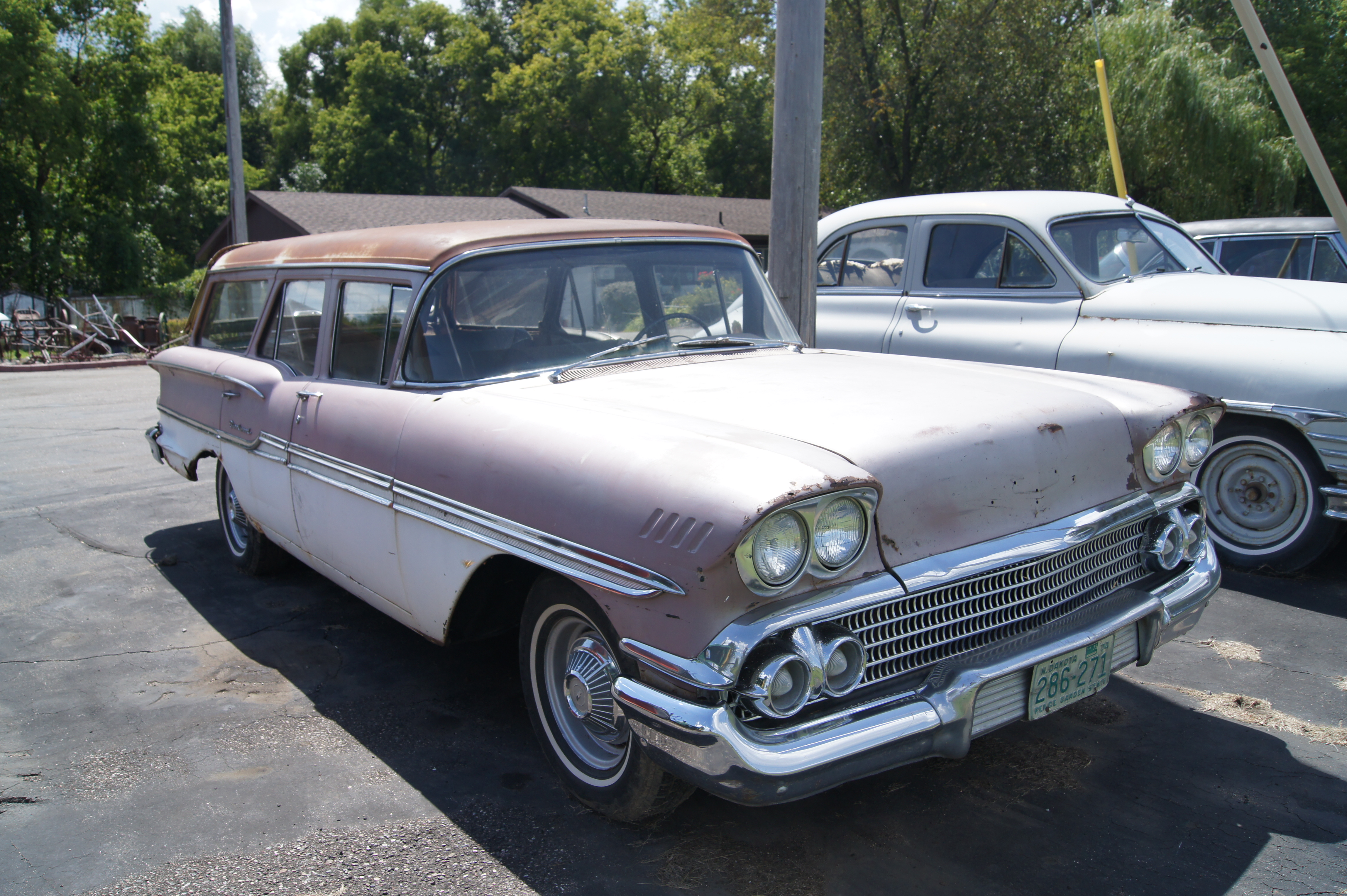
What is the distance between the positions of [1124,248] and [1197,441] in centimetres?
297

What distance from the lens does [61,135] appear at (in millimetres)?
26031


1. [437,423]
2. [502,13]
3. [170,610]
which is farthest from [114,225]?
[437,423]

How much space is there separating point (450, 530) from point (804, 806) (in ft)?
4.39

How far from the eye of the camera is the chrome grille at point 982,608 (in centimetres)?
235

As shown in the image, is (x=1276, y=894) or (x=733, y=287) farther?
(x=733, y=287)

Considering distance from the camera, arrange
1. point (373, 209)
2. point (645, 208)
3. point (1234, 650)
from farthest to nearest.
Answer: point (645, 208), point (373, 209), point (1234, 650)

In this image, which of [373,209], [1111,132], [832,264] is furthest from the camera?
[373,209]

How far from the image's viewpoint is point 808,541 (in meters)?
2.19

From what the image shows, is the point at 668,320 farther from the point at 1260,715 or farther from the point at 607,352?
the point at 1260,715

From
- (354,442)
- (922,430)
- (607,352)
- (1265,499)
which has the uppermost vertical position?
(607,352)

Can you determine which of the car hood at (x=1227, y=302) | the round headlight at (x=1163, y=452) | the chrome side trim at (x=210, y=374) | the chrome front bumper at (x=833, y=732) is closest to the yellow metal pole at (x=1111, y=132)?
the car hood at (x=1227, y=302)

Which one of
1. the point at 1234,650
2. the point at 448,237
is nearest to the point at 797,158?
the point at 448,237

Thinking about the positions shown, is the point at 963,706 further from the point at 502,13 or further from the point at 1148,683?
the point at 502,13

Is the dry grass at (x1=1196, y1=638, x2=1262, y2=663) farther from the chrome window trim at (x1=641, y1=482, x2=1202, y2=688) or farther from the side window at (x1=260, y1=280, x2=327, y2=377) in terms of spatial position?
the side window at (x1=260, y1=280, x2=327, y2=377)
